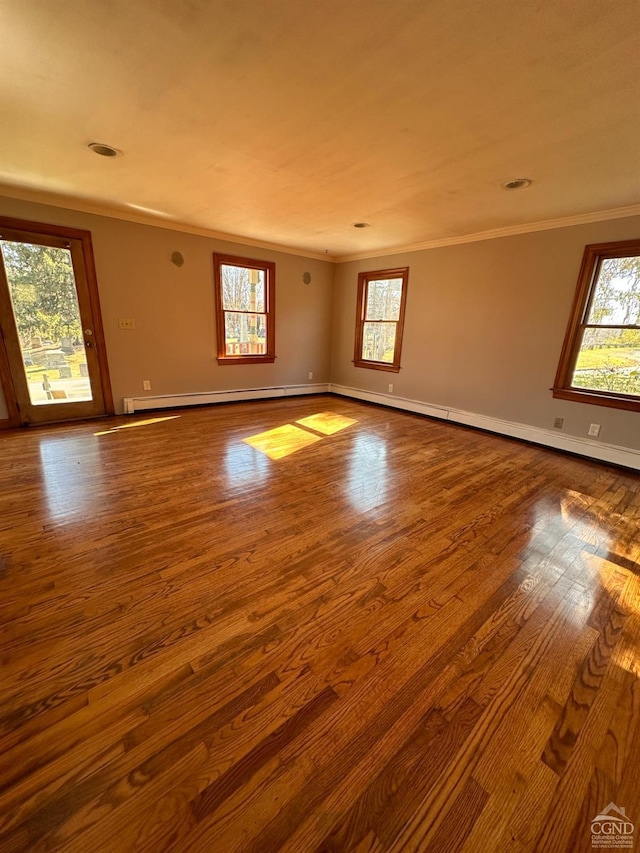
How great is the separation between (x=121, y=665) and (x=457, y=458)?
3264 mm

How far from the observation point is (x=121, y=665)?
1.33m

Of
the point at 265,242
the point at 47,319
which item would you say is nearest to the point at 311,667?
the point at 47,319

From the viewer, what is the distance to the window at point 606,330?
11.1ft

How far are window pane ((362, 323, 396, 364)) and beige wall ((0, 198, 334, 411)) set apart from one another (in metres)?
1.21

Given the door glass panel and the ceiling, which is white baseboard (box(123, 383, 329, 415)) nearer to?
the door glass panel

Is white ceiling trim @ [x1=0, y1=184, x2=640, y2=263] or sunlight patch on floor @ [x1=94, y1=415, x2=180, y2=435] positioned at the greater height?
white ceiling trim @ [x1=0, y1=184, x2=640, y2=263]

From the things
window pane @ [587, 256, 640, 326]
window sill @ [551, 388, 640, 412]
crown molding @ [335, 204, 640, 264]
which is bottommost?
window sill @ [551, 388, 640, 412]

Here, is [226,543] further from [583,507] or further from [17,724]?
[583,507]

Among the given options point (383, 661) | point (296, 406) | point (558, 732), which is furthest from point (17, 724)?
point (296, 406)

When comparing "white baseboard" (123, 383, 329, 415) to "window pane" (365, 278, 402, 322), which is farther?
"window pane" (365, 278, 402, 322)

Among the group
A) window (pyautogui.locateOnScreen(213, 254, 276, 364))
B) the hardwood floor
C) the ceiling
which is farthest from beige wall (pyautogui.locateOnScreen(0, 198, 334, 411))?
the hardwood floor

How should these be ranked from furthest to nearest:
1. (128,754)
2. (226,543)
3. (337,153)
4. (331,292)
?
1. (331,292)
2. (337,153)
3. (226,543)
4. (128,754)

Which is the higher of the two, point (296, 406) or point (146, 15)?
point (146, 15)

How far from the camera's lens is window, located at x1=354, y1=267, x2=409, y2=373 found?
5457 millimetres
